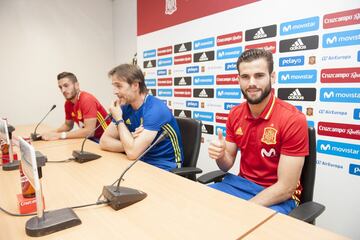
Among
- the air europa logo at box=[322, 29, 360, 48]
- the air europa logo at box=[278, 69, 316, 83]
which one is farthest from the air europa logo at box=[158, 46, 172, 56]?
the air europa logo at box=[322, 29, 360, 48]

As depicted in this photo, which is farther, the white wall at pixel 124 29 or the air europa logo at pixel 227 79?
the white wall at pixel 124 29

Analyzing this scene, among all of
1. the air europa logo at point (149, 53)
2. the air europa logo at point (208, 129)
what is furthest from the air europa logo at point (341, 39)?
the air europa logo at point (149, 53)

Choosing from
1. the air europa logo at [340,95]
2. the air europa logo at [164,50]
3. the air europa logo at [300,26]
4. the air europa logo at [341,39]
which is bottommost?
the air europa logo at [340,95]

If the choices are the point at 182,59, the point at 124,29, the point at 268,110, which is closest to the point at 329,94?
the point at 268,110

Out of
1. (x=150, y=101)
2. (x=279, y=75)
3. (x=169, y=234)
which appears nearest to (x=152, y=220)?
(x=169, y=234)

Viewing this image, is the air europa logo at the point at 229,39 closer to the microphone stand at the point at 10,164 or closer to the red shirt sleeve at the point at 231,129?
the red shirt sleeve at the point at 231,129

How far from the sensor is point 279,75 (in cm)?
210

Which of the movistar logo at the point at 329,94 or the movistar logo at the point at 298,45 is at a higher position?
the movistar logo at the point at 298,45

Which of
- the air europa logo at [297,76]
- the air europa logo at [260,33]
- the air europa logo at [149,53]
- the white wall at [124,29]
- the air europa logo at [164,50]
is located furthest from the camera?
the white wall at [124,29]

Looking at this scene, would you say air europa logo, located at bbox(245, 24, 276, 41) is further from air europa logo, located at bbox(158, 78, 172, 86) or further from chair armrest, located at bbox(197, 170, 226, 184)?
chair armrest, located at bbox(197, 170, 226, 184)

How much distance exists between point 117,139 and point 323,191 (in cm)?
160

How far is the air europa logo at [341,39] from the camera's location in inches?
65.5

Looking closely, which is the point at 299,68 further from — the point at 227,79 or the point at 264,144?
the point at 264,144

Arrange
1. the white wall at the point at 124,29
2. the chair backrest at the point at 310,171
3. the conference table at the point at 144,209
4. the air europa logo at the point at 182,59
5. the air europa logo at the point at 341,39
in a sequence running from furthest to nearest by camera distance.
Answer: the white wall at the point at 124,29 < the air europa logo at the point at 182,59 < the air europa logo at the point at 341,39 < the chair backrest at the point at 310,171 < the conference table at the point at 144,209
